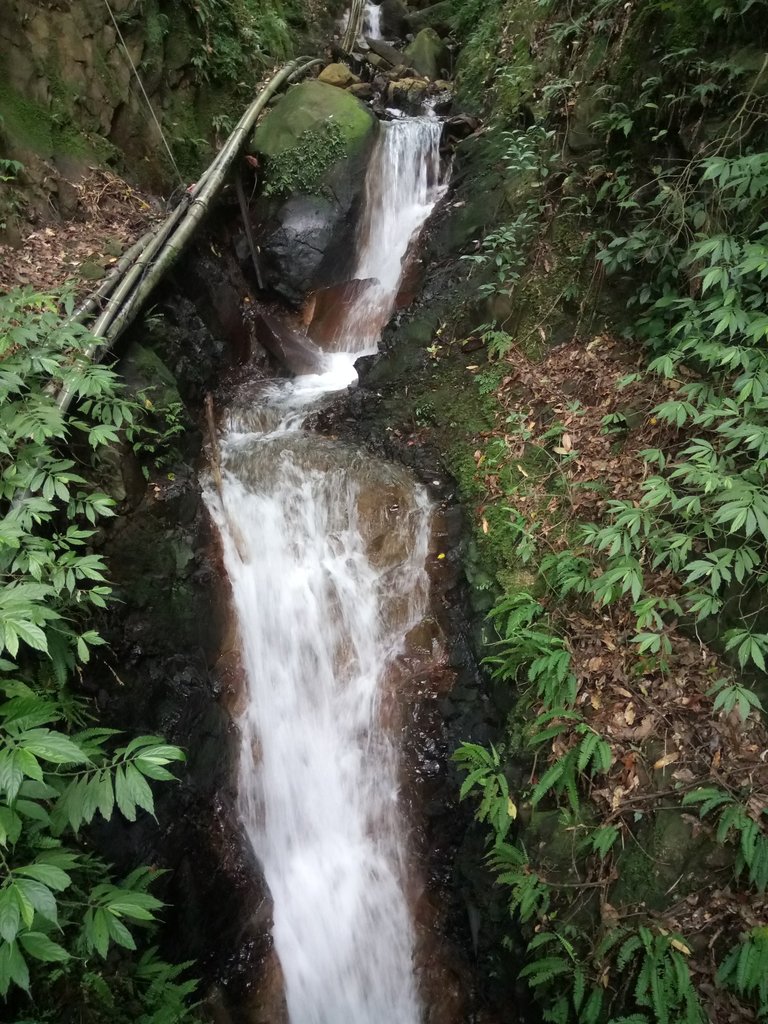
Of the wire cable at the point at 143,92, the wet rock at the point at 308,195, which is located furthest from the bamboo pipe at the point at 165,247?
the wet rock at the point at 308,195

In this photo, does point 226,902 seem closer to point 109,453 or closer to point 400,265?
point 109,453

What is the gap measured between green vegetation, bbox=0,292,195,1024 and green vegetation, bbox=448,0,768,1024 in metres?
2.52

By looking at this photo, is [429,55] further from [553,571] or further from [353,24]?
[553,571]

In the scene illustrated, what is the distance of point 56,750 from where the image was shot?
2387 mm

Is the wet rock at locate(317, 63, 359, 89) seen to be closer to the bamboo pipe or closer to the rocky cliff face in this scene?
the bamboo pipe

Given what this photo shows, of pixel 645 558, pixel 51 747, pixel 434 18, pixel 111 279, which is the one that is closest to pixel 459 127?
pixel 434 18

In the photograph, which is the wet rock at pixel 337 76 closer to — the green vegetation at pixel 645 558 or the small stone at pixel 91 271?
the green vegetation at pixel 645 558

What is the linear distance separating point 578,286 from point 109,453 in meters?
4.77

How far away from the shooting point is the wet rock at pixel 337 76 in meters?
10.7

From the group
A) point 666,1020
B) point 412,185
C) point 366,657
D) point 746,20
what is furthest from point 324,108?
point 666,1020

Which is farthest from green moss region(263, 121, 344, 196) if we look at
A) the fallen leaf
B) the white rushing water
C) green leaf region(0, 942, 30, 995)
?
green leaf region(0, 942, 30, 995)

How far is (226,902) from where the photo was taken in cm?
495

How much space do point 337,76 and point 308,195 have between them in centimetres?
387

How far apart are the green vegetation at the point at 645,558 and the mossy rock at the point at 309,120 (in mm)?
4245
